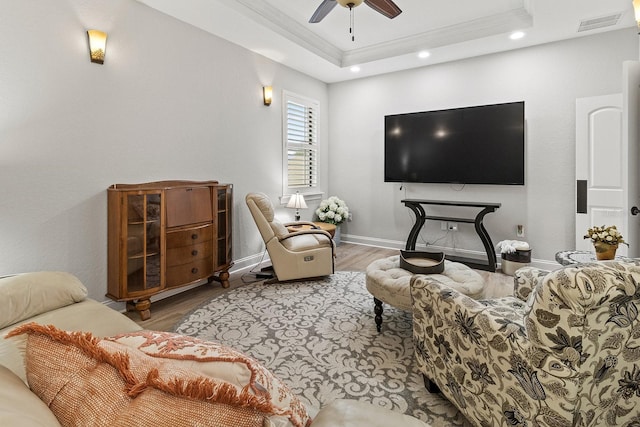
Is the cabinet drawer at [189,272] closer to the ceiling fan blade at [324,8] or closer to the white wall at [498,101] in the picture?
the ceiling fan blade at [324,8]

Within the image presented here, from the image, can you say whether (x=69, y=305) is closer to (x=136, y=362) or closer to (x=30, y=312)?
(x=30, y=312)

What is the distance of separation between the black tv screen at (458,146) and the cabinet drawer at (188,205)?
2966 mm

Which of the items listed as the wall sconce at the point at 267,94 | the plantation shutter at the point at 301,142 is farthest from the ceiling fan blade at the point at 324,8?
the plantation shutter at the point at 301,142

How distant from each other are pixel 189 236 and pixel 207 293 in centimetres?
71

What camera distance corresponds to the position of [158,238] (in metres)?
3.03

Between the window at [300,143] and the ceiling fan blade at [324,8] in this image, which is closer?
the ceiling fan blade at [324,8]

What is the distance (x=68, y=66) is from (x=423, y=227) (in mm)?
4655

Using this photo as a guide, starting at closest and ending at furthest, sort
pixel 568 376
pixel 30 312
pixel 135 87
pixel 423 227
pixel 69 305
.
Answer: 1. pixel 568 376
2. pixel 30 312
3. pixel 69 305
4. pixel 135 87
5. pixel 423 227

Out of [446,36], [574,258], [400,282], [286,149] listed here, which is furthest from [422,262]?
[446,36]

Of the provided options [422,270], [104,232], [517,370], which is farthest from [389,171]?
[517,370]

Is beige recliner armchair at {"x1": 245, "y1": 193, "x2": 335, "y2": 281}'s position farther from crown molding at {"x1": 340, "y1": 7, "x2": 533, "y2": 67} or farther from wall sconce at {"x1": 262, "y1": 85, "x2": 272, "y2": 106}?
crown molding at {"x1": 340, "y1": 7, "x2": 533, "y2": 67}

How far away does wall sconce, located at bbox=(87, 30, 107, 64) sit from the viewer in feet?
9.37

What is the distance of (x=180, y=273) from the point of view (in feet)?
10.7

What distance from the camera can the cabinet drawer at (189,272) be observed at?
3.18 metres
